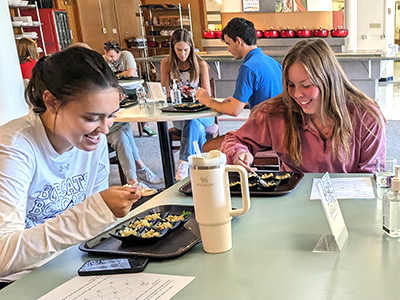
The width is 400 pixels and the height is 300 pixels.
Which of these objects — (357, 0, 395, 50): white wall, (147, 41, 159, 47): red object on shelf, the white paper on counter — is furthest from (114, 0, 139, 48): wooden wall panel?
the white paper on counter

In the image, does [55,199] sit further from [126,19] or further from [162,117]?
[126,19]

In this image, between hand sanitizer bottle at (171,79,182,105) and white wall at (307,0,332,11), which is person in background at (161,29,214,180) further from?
white wall at (307,0,332,11)

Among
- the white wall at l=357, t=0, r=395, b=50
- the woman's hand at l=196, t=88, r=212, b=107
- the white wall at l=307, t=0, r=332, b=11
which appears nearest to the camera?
the woman's hand at l=196, t=88, r=212, b=107

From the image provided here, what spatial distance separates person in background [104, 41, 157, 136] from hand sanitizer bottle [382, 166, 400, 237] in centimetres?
452

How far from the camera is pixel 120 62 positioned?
18.6ft

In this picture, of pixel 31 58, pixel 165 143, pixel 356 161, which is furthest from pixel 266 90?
pixel 31 58

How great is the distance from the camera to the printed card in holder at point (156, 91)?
132 inches

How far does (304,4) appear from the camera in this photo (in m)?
7.62

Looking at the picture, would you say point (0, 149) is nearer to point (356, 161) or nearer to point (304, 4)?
point (356, 161)

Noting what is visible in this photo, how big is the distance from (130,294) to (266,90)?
2226 mm

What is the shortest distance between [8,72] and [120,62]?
167 cm

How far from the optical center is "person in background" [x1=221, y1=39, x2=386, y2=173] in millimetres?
1631

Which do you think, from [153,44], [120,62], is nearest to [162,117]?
[120,62]

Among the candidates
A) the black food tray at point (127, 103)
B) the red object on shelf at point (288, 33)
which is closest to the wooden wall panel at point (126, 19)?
the red object on shelf at point (288, 33)
